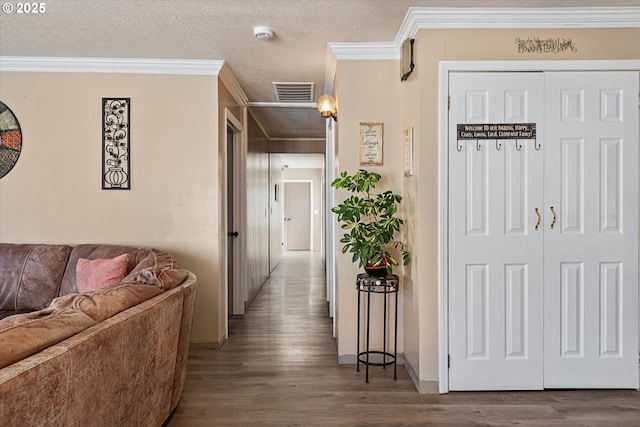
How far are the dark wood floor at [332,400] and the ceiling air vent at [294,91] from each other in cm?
247

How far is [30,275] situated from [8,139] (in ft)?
3.97

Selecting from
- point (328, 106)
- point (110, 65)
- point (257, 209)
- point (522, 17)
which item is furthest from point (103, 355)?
point (257, 209)

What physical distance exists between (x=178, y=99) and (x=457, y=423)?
314 cm

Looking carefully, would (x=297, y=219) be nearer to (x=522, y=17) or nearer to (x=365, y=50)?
(x=365, y=50)

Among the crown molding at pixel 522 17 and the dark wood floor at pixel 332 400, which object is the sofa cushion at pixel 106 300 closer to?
the dark wood floor at pixel 332 400

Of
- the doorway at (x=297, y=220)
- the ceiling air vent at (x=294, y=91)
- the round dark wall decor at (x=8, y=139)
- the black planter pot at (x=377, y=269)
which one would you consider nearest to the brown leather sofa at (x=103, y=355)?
the black planter pot at (x=377, y=269)

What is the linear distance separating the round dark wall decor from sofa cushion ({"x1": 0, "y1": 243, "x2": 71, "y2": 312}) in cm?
71

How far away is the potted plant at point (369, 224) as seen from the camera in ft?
9.15

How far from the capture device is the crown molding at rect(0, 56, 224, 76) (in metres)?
3.38

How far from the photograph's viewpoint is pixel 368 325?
9.78ft

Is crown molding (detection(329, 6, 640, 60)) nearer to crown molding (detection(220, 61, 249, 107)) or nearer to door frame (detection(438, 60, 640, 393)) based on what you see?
door frame (detection(438, 60, 640, 393))

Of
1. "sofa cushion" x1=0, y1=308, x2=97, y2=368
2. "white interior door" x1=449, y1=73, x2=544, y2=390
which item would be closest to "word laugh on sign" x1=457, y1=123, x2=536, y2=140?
"white interior door" x1=449, y1=73, x2=544, y2=390

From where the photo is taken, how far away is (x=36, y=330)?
1.31 m

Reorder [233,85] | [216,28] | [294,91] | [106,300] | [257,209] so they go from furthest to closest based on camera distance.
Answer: [257,209] < [294,91] < [233,85] < [216,28] < [106,300]
